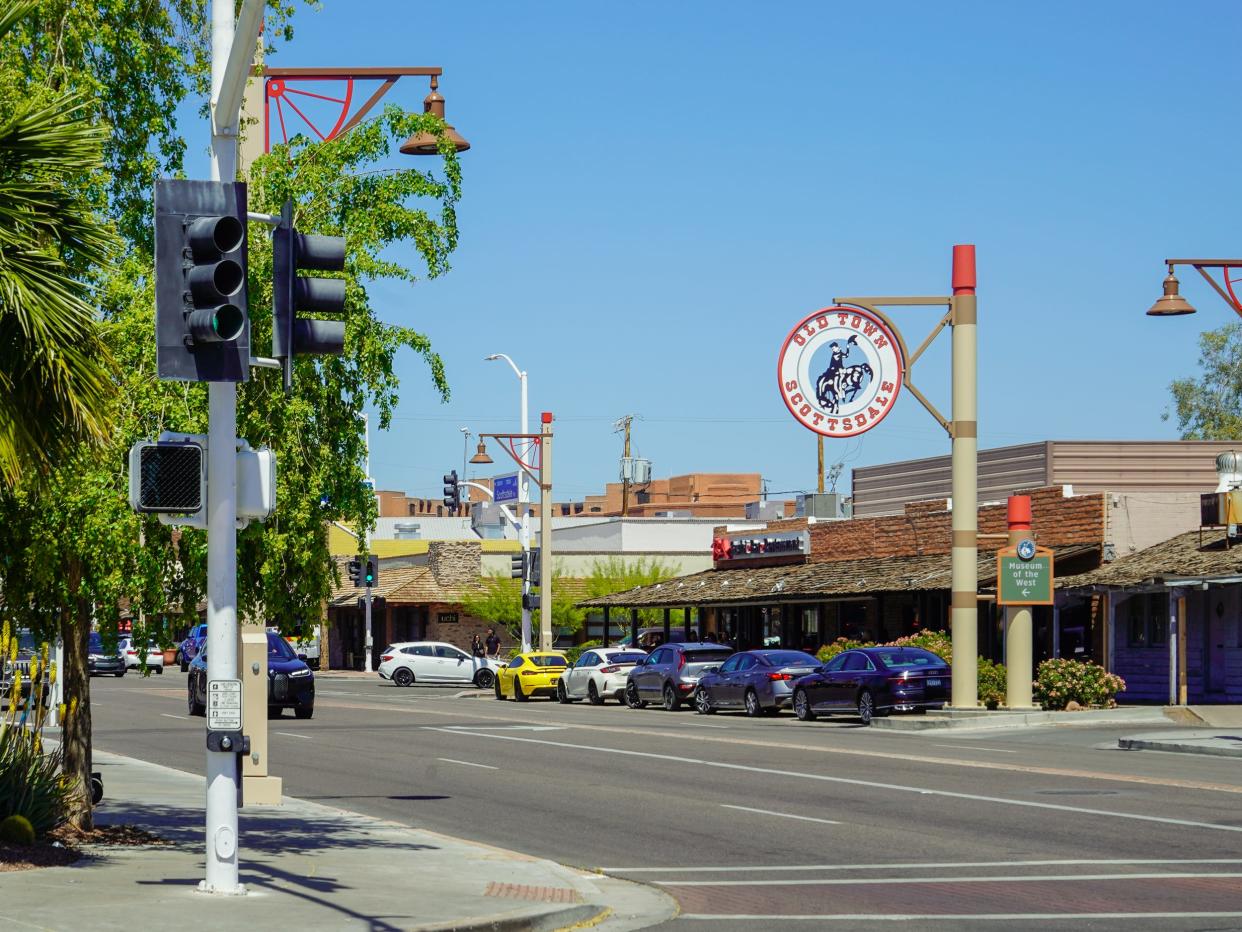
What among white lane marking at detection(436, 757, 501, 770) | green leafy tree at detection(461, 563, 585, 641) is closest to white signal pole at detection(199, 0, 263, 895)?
white lane marking at detection(436, 757, 501, 770)

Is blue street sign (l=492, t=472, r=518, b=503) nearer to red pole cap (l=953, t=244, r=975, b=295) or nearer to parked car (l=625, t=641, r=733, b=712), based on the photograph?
parked car (l=625, t=641, r=733, b=712)

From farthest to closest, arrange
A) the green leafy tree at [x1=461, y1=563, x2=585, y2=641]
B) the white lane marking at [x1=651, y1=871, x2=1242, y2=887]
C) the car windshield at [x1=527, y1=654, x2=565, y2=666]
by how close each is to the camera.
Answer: the green leafy tree at [x1=461, y1=563, x2=585, y2=641]
the car windshield at [x1=527, y1=654, x2=565, y2=666]
the white lane marking at [x1=651, y1=871, x2=1242, y2=887]

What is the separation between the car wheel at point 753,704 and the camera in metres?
40.0

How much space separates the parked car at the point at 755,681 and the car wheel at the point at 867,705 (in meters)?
2.73

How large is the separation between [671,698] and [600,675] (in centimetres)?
393

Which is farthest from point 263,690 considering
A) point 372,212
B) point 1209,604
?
point 1209,604

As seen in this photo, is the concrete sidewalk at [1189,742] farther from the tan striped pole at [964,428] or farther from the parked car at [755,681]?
the parked car at [755,681]

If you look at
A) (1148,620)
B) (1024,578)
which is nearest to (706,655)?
(1024,578)

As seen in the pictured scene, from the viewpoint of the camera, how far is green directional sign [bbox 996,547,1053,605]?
121 ft

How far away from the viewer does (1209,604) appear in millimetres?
39094

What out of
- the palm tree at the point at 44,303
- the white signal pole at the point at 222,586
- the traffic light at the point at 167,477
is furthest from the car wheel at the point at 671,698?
the traffic light at the point at 167,477

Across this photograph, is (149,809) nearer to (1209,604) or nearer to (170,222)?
(170,222)

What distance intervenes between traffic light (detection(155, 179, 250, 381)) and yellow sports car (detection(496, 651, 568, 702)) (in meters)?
39.2

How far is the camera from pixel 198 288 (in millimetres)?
10828
